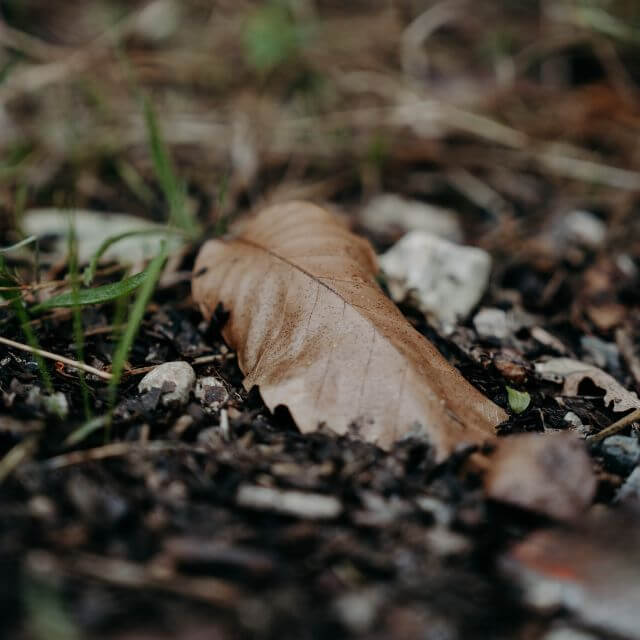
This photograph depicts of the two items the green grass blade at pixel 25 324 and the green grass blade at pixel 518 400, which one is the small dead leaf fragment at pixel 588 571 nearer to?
the green grass blade at pixel 518 400

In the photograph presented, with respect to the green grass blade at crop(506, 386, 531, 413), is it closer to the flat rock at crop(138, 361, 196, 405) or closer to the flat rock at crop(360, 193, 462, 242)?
the flat rock at crop(138, 361, 196, 405)

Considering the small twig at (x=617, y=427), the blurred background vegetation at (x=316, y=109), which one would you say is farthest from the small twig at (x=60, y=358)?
the small twig at (x=617, y=427)

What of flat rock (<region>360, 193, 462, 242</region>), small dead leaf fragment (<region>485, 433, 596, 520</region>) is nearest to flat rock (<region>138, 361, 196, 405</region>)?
small dead leaf fragment (<region>485, 433, 596, 520</region>)

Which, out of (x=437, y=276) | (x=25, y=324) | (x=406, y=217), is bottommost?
(x=406, y=217)

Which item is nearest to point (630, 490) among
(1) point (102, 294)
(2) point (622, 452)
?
(2) point (622, 452)

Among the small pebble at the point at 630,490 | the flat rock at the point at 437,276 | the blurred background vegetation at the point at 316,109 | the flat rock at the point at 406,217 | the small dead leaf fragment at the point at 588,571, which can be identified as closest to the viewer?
the small dead leaf fragment at the point at 588,571

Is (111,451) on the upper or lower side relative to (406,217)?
upper

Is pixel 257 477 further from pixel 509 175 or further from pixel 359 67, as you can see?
pixel 359 67

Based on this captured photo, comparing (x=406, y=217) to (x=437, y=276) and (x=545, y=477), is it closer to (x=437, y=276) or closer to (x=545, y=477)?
(x=437, y=276)
